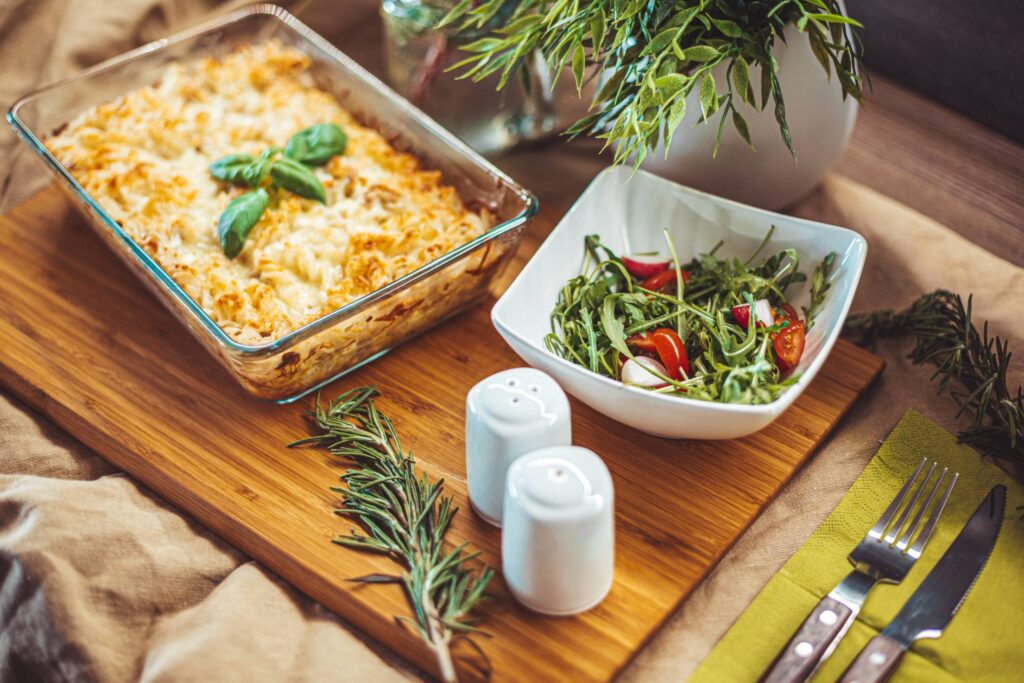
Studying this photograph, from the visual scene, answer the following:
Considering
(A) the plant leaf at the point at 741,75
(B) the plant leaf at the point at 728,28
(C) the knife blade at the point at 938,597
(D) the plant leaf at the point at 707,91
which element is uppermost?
(B) the plant leaf at the point at 728,28

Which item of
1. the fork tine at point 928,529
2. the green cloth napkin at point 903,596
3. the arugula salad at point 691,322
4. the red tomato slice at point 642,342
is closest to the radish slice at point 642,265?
the arugula salad at point 691,322

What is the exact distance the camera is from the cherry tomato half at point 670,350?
1613 mm

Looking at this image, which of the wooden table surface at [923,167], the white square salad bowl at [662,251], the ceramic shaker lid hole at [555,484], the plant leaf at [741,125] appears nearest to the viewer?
the ceramic shaker lid hole at [555,484]

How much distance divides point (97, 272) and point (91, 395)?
1.24 ft

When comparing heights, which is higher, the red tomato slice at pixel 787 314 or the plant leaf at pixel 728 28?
the plant leaf at pixel 728 28

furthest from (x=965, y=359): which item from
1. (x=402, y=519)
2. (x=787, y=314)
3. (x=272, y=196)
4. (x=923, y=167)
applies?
(x=272, y=196)

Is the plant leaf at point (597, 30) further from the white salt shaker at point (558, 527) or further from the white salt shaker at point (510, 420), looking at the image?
the white salt shaker at point (558, 527)

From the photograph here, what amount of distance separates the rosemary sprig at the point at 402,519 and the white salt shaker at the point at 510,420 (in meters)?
0.12

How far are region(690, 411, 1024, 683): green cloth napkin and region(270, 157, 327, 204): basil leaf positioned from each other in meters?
1.14

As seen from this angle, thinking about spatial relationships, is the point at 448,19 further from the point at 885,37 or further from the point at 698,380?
the point at 885,37

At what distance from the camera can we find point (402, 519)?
153 centimetres

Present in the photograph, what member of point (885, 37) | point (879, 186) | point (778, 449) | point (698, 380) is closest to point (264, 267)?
point (698, 380)

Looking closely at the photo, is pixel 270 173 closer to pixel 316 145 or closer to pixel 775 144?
pixel 316 145

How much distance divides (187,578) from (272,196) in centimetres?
80
